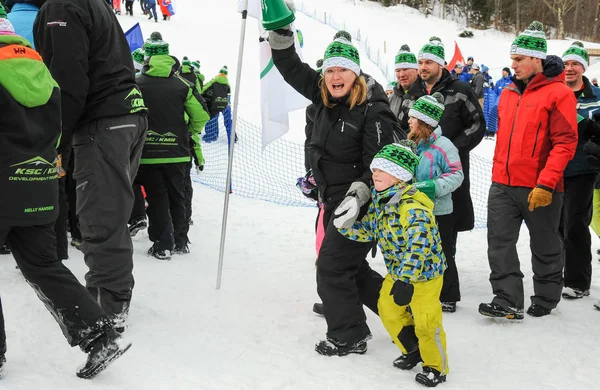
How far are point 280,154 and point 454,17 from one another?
1609 inches

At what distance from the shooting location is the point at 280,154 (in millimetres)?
12609

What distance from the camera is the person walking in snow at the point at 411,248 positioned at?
3.29m

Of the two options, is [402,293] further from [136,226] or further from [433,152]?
[136,226]

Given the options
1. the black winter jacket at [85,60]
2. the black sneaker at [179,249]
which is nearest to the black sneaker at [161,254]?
the black sneaker at [179,249]

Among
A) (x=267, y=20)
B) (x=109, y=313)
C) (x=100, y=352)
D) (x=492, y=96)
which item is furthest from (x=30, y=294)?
(x=492, y=96)

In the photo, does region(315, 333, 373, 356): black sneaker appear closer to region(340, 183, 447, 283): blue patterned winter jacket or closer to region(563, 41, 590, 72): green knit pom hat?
region(340, 183, 447, 283): blue patterned winter jacket

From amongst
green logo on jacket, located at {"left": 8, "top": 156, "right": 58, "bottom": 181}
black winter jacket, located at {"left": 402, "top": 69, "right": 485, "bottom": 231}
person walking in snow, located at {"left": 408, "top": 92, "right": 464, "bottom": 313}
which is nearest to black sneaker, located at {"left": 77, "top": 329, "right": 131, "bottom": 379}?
green logo on jacket, located at {"left": 8, "top": 156, "right": 58, "bottom": 181}

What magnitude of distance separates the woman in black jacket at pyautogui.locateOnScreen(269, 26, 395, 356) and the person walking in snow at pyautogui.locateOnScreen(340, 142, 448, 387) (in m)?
0.24

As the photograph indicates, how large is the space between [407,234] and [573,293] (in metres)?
2.55

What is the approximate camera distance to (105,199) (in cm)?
352

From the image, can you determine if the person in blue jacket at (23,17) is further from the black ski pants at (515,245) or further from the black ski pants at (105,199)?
the black ski pants at (515,245)

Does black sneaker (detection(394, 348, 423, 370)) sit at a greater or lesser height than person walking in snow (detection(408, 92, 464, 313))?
lesser

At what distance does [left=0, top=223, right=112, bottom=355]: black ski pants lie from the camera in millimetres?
2838

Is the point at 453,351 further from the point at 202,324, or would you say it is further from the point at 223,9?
the point at 223,9
